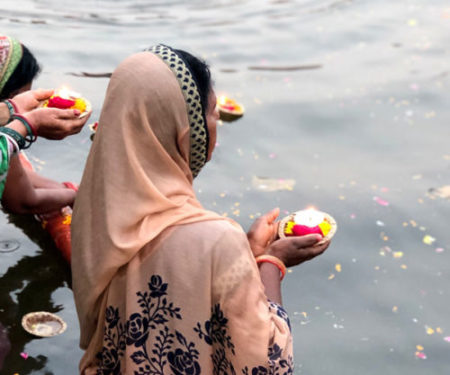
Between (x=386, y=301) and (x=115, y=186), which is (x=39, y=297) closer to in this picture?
A: (x=115, y=186)

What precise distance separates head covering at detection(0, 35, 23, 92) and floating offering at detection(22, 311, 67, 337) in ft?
3.98

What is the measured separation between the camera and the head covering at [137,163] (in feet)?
7.23

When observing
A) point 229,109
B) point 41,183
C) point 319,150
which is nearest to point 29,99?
point 41,183

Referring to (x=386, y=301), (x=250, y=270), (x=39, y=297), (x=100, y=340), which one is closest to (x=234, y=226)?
(x=250, y=270)

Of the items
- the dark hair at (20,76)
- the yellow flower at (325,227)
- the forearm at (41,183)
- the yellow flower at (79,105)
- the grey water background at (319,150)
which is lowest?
the grey water background at (319,150)

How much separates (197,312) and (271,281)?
44 centimetres

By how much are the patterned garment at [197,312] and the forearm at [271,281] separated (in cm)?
15

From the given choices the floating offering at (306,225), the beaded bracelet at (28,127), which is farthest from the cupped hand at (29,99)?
the floating offering at (306,225)

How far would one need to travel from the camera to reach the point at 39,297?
3.68 m

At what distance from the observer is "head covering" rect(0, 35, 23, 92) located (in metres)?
3.67

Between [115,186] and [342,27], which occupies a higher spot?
[115,186]

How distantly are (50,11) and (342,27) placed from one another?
11.0 feet

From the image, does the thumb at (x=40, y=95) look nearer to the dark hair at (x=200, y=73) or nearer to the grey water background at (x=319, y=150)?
the grey water background at (x=319, y=150)

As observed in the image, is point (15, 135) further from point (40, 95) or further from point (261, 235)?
point (261, 235)
